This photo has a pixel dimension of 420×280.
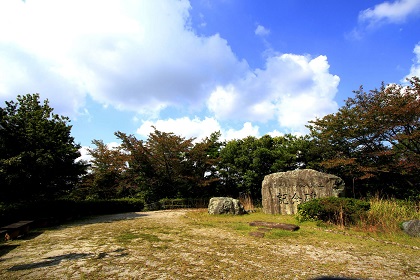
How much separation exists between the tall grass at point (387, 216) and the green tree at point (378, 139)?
2692 mm

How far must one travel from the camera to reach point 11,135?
9.07 meters

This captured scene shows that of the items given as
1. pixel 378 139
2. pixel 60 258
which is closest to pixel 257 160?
pixel 378 139

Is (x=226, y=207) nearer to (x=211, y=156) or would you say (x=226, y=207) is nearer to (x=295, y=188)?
(x=295, y=188)

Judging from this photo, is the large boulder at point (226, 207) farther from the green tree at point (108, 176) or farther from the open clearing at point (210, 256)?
the green tree at point (108, 176)

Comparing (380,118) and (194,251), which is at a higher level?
(380,118)

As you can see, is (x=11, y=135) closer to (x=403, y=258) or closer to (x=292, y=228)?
(x=292, y=228)

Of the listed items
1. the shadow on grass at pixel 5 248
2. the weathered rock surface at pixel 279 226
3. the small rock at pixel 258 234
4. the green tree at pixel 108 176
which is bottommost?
the small rock at pixel 258 234

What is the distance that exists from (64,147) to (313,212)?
1084cm

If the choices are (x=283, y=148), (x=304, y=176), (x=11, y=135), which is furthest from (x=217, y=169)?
(x=11, y=135)

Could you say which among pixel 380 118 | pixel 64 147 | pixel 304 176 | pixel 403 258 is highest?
pixel 380 118

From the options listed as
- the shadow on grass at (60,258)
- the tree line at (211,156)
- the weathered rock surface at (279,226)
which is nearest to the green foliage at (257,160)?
the tree line at (211,156)

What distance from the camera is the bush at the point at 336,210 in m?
7.31

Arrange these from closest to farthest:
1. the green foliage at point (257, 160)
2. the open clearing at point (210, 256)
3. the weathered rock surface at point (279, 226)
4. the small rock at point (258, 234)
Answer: the open clearing at point (210, 256) < the small rock at point (258, 234) < the weathered rock surface at point (279, 226) < the green foliage at point (257, 160)

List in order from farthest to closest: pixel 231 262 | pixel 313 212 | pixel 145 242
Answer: pixel 313 212, pixel 145 242, pixel 231 262
